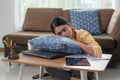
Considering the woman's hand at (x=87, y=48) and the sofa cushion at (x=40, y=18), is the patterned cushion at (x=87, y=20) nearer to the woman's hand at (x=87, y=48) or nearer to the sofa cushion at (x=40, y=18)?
the sofa cushion at (x=40, y=18)

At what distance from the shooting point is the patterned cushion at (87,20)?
3.45 metres

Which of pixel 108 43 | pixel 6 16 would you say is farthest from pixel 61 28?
pixel 6 16

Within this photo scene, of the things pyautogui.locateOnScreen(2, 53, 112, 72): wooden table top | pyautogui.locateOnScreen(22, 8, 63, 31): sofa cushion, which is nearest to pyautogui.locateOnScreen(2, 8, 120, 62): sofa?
pyautogui.locateOnScreen(22, 8, 63, 31): sofa cushion

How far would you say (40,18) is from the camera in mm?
3812

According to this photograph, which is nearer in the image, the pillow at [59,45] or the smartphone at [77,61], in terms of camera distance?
the smartphone at [77,61]

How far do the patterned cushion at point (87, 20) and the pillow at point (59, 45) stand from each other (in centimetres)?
152

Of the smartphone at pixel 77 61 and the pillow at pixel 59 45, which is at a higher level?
the pillow at pixel 59 45

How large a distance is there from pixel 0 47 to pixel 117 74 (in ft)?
7.73

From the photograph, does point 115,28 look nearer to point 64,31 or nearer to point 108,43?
point 108,43

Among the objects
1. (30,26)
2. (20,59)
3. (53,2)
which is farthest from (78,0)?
(20,59)

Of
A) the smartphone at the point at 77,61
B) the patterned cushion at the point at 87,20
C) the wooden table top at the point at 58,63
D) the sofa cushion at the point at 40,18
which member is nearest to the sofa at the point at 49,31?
the sofa cushion at the point at 40,18

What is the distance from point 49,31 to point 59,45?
1.82 metres

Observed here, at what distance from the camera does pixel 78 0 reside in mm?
3982

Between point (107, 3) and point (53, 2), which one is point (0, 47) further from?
point (107, 3)
